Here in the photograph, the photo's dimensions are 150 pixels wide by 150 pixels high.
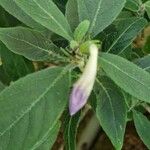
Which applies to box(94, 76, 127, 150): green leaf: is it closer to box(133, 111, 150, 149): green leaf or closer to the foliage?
the foliage

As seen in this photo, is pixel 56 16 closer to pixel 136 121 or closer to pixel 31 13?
pixel 31 13

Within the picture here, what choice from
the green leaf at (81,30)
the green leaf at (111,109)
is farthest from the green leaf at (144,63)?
the green leaf at (81,30)

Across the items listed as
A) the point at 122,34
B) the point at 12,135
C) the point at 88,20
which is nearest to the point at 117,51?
the point at 122,34

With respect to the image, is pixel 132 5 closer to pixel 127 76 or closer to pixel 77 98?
pixel 127 76

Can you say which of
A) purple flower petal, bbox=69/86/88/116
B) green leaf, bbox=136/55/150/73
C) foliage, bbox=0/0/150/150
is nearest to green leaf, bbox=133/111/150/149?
foliage, bbox=0/0/150/150

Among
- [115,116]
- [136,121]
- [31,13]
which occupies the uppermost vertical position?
[31,13]

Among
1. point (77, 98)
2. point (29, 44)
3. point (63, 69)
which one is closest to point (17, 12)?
point (29, 44)
